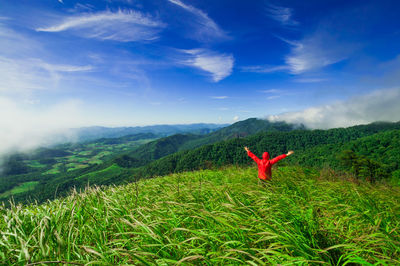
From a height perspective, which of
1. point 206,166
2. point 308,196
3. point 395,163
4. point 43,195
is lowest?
point 43,195

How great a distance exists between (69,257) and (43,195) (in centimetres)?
15269

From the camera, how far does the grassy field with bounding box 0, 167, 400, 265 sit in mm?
1728

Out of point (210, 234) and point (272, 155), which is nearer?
point (210, 234)

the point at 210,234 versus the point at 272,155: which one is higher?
the point at 210,234

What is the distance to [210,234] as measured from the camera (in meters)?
1.88

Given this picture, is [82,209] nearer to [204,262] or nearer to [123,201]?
[123,201]

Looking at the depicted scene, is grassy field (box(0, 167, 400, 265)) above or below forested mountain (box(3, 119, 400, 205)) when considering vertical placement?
above

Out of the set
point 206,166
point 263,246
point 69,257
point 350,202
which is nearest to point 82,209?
point 69,257

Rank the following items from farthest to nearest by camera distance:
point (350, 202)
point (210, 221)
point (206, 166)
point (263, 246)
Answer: point (206, 166)
point (350, 202)
point (210, 221)
point (263, 246)

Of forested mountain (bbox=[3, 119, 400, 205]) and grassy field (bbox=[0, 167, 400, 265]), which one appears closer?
grassy field (bbox=[0, 167, 400, 265])

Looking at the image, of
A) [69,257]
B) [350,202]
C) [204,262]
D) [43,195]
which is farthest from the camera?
[43,195]

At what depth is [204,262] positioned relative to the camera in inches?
68.6

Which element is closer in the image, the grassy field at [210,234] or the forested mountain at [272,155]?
the grassy field at [210,234]

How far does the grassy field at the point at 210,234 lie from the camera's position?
1.73m
